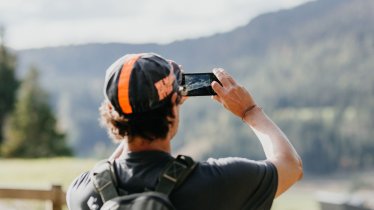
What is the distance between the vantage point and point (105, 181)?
239cm

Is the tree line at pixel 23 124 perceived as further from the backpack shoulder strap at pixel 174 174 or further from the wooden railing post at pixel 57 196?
the backpack shoulder strap at pixel 174 174

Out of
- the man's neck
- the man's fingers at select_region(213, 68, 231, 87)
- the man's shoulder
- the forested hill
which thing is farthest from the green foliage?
the forested hill

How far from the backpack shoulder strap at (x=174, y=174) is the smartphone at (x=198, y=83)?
34 cm

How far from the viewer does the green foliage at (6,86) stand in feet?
163

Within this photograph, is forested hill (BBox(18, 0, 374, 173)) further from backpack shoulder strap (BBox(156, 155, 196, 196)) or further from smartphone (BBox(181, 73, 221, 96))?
backpack shoulder strap (BBox(156, 155, 196, 196))

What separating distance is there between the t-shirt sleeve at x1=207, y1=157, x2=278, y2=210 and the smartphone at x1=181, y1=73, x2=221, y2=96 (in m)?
0.28

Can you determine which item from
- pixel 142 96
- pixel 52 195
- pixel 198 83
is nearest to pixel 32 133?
pixel 52 195

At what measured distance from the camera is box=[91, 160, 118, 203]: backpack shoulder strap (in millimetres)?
2369

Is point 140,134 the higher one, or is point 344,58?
point 140,134

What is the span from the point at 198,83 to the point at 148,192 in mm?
480

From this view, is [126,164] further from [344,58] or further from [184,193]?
[344,58]

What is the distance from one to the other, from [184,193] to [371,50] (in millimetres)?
174900

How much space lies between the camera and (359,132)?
142 m

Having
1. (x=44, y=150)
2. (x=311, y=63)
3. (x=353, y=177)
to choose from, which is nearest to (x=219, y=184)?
(x=44, y=150)
